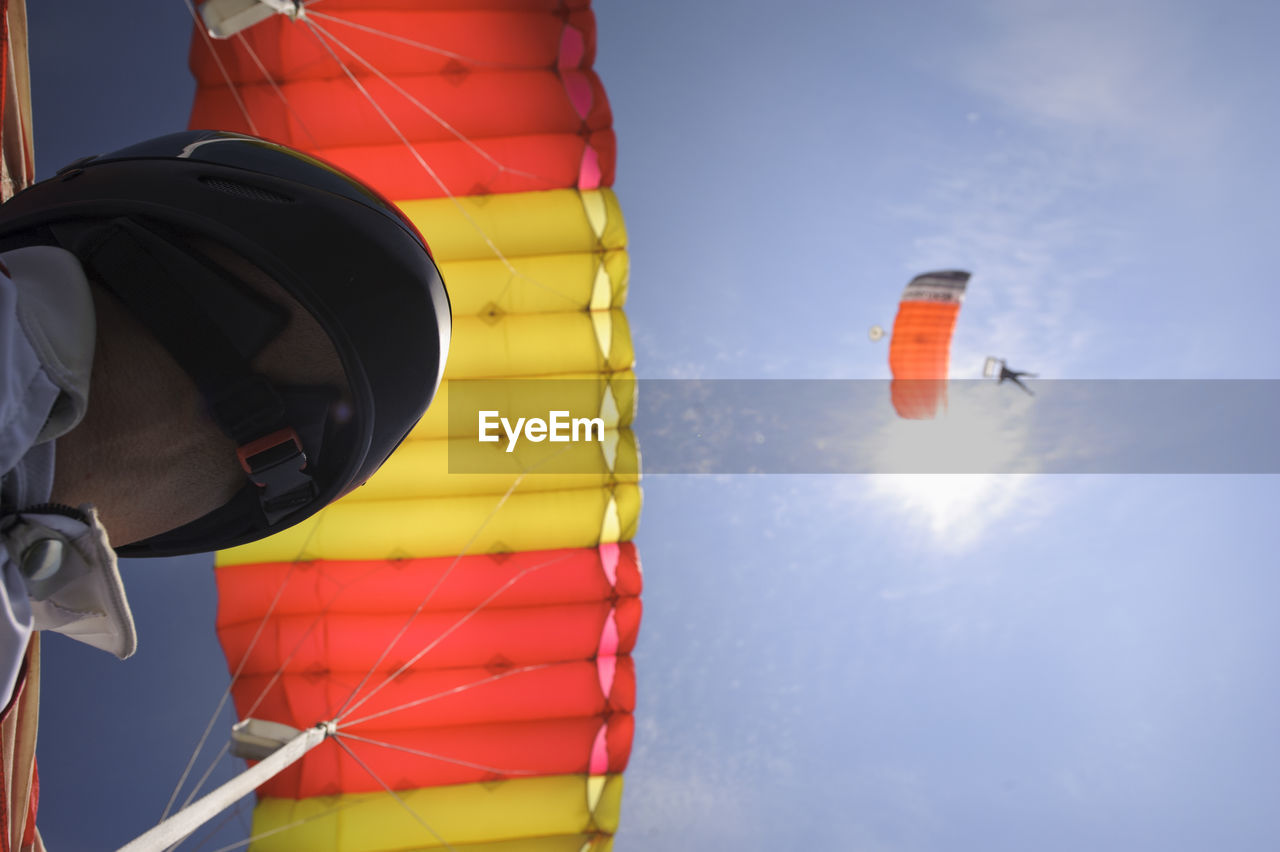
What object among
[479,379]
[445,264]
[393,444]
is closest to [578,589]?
[479,379]

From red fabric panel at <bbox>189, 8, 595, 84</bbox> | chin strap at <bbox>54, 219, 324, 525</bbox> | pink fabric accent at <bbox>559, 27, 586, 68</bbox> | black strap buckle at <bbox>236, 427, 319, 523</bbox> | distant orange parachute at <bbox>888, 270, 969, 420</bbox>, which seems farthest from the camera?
distant orange parachute at <bbox>888, 270, 969, 420</bbox>

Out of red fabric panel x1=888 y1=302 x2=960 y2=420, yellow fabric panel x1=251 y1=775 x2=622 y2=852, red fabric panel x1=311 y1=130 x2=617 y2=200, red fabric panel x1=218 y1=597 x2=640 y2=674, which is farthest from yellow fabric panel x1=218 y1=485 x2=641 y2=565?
red fabric panel x1=888 y1=302 x2=960 y2=420

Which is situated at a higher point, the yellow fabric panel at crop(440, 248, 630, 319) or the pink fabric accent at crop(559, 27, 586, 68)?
the pink fabric accent at crop(559, 27, 586, 68)

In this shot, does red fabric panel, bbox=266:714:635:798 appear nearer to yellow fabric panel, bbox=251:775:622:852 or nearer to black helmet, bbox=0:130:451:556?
yellow fabric panel, bbox=251:775:622:852

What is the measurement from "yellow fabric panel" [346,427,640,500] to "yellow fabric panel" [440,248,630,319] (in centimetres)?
96

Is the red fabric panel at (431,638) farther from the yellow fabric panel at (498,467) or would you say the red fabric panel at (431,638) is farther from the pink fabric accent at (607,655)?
the yellow fabric panel at (498,467)

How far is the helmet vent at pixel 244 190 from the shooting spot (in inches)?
48.7

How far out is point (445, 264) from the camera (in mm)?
5746

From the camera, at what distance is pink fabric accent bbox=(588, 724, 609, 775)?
577 centimetres

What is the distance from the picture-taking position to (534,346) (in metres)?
5.70

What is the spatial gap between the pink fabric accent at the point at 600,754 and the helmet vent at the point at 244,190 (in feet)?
17.3

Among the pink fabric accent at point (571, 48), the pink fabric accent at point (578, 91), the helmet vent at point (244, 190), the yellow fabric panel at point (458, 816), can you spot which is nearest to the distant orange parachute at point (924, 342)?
the pink fabric accent at point (578, 91)

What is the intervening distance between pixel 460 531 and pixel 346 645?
3.86 feet

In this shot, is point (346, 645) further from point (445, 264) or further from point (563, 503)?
point (445, 264)
